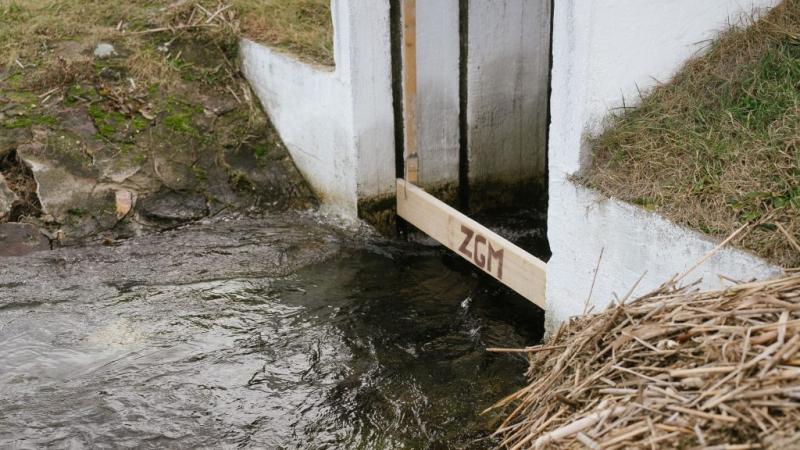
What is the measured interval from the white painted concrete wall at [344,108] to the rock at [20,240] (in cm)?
276

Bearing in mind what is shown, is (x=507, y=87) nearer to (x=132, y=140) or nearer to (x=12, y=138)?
(x=132, y=140)

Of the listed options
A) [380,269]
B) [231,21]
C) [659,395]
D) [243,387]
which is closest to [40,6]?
[231,21]

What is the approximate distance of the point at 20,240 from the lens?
7.87 metres

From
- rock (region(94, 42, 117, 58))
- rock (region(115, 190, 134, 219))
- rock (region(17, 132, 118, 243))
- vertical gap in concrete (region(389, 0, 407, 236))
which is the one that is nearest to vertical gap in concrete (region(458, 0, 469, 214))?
vertical gap in concrete (region(389, 0, 407, 236))

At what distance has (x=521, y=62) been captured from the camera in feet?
27.3

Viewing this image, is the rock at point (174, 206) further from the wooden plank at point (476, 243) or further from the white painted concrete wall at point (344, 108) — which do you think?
the wooden plank at point (476, 243)

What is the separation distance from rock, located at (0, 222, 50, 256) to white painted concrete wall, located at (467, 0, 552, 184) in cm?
434

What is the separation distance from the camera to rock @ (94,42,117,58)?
935cm

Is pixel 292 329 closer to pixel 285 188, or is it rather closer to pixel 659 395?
pixel 285 188

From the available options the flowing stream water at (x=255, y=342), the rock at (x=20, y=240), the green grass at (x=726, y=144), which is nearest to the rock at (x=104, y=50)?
the rock at (x=20, y=240)

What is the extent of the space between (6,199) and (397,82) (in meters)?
4.04

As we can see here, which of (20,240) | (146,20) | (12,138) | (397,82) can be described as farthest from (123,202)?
(397,82)

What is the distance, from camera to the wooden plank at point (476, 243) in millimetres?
6156

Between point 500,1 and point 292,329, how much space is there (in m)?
3.82
